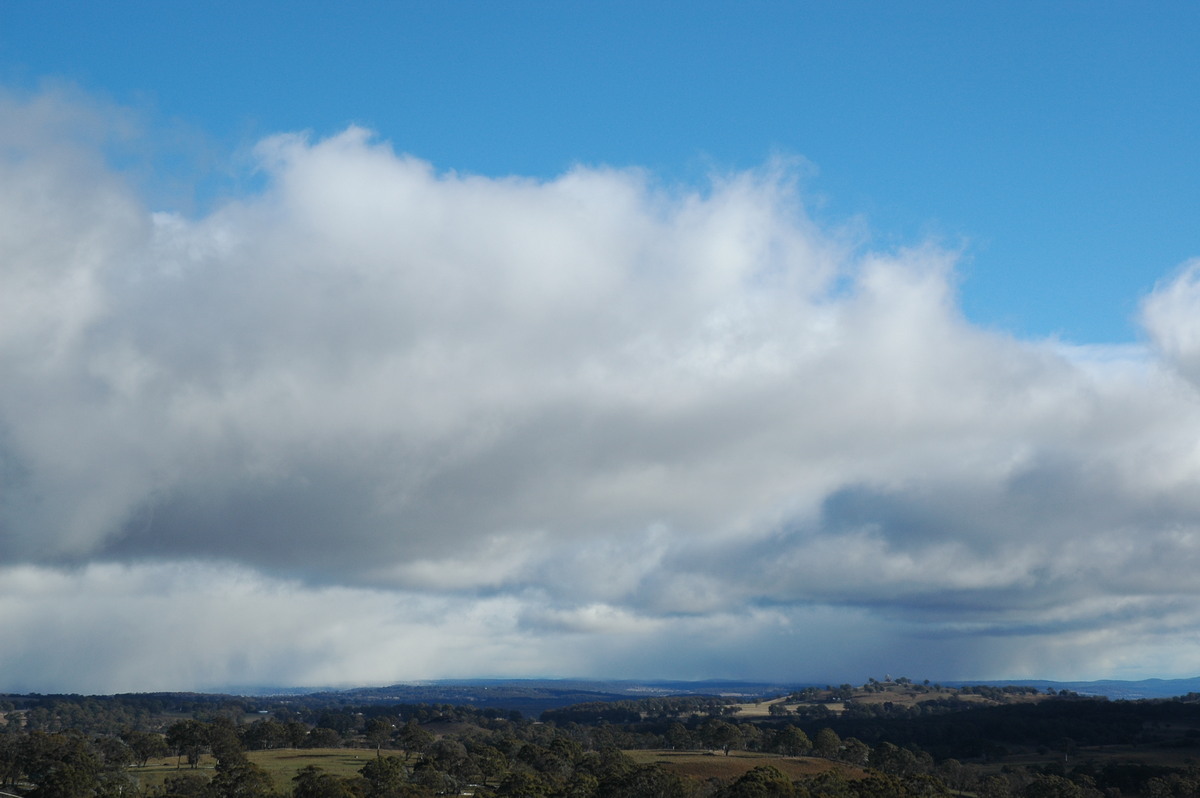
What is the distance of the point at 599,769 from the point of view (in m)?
198

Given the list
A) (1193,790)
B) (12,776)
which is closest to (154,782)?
(12,776)

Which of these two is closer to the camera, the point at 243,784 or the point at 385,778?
the point at 243,784

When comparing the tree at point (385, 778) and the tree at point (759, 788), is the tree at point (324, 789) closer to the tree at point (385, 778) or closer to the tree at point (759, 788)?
the tree at point (385, 778)

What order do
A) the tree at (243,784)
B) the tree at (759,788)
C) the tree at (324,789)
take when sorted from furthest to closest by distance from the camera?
the tree at (243,784) → the tree at (759,788) → the tree at (324,789)

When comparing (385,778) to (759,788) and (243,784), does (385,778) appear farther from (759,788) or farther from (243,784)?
(759,788)

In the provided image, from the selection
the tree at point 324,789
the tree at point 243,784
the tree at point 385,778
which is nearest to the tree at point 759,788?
the tree at point 385,778

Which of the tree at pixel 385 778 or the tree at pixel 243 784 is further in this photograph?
the tree at pixel 385 778

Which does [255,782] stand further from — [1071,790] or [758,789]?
[1071,790]

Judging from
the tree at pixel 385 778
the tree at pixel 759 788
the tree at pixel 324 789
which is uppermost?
the tree at pixel 324 789

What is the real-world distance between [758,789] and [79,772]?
90553 mm

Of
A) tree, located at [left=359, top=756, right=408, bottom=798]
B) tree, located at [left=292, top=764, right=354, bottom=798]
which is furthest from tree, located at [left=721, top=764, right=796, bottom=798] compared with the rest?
tree, located at [left=292, top=764, right=354, bottom=798]

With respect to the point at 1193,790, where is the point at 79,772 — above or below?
above

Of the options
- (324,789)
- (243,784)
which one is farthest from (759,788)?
(243,784)

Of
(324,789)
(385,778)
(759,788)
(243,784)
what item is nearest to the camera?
(324,789)
